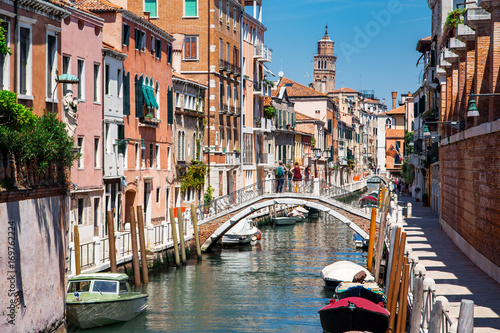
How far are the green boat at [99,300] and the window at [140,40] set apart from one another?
511 inches

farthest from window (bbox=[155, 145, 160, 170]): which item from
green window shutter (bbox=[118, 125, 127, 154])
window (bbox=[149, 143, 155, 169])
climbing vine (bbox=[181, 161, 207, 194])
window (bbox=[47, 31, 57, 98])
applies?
window (bbox=[47, 31, 57, 98])

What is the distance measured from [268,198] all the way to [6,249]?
72.7ft

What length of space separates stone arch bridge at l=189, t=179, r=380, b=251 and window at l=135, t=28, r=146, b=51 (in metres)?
7.41

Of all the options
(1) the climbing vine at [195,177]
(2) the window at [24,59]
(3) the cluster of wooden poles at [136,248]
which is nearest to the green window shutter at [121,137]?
(3) the cluster of wooden poles at [136,248]

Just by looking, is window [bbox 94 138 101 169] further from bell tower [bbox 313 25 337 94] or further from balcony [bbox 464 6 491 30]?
bell tower [bbox 313 25 337 94]

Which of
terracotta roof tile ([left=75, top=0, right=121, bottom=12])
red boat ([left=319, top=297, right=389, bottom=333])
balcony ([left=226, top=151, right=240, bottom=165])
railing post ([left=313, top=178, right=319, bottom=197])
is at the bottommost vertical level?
red boat ([left=319, top=297, right=389, bottom=333])

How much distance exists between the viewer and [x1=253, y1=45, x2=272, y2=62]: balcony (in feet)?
164

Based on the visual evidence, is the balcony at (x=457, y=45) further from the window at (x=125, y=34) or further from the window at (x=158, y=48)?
the window at (x=158, y=48)

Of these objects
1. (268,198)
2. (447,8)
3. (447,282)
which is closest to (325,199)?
(268,198)

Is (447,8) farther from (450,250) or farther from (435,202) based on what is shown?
(450,250)

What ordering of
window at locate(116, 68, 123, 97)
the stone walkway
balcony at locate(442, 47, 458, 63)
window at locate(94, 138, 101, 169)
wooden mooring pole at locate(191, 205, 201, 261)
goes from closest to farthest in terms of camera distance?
1. the stone walkway
2. balcony at locate(442, 47, 458, 63)
3. window at locate(94, 138, 101, 169)
4. window at locate(116, 68, 123, 97)
5. wooden mooring pole at locate(191, 205, 201, 261)

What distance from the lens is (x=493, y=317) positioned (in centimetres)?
1227

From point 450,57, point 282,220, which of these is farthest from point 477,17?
point 282,220

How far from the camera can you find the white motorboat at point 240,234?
3722 cm
